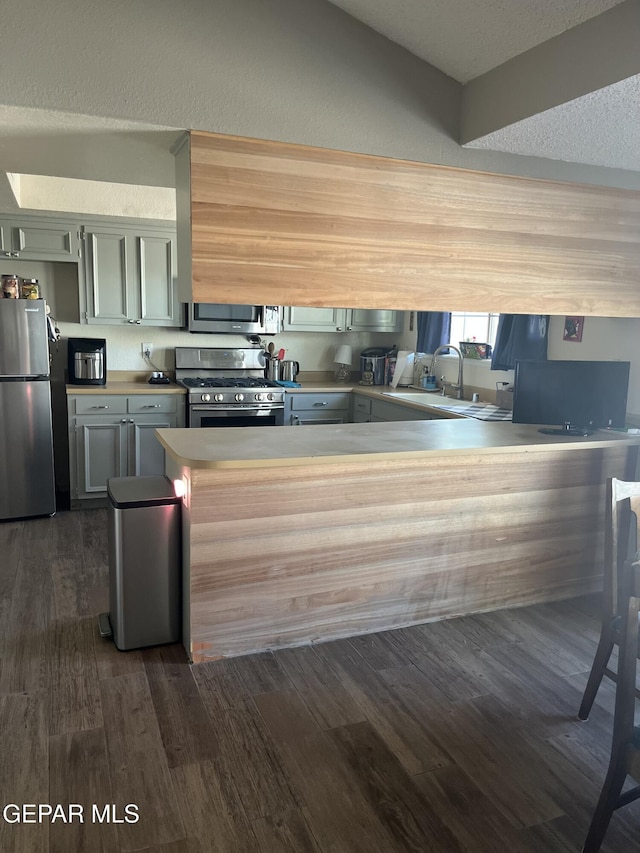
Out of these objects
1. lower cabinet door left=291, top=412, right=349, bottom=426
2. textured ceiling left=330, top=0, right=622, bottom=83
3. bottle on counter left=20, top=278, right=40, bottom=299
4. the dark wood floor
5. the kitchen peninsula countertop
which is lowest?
the dark wood floor

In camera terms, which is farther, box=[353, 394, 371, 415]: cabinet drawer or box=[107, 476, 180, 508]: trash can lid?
box=[353, 394, 371, 415]: cabinet drawer

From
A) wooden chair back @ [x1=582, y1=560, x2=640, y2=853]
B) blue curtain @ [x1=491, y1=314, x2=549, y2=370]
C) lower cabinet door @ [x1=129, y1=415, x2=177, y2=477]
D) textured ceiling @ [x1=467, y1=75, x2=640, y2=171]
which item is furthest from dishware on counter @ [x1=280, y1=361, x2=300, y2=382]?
wooden chair back @ [x1=582, y1=560, x2=640, y2=853]

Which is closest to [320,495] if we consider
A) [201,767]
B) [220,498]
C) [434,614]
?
[220,498]

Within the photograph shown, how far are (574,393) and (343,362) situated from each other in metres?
2.76

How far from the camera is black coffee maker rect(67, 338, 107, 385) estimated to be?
4.72 metres

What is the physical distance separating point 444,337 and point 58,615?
3.61 meters

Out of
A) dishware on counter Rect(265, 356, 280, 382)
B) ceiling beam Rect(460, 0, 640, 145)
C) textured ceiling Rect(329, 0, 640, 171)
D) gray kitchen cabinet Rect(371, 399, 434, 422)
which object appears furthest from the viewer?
dishware on counter Rect(265, 356, 280, 382)

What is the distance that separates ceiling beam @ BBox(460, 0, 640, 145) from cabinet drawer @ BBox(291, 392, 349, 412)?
2.83 meters

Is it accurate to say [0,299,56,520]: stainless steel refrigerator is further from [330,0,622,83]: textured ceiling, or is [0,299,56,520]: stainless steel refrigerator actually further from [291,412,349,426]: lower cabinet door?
[330,0,622,83]: textured ceiling

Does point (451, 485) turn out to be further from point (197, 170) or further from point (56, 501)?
Result: point (56, 501)

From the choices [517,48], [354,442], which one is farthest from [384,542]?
[517,48]

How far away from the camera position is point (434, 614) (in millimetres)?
3035

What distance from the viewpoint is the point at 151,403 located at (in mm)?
4727

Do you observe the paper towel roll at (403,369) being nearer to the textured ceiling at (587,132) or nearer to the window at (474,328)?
the window at (474,328)
